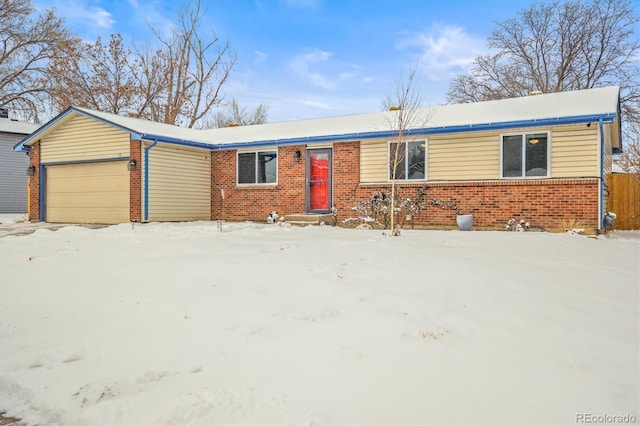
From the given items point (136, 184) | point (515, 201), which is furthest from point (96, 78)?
point (515, 201)

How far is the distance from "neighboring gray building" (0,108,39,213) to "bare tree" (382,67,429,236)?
20303 mm

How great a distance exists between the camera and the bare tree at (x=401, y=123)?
9578mm

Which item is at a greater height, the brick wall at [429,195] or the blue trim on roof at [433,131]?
the blue trim on roof at [433,131]

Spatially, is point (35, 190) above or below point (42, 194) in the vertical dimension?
above

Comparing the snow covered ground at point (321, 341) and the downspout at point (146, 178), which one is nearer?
the snow covered ground at point (321, 341)

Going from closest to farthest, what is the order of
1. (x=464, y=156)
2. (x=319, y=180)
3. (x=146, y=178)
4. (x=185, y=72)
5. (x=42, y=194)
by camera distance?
(x=464, y=156) < (x=146, y=178) < (x=319, y=180) < (x=42, y=194) < (x=185, y=72)

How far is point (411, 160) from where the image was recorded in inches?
481

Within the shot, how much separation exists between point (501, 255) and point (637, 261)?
201 centimetres

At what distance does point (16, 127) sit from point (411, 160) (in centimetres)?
2241

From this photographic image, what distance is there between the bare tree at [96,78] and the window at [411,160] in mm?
21028

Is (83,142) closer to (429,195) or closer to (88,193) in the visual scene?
(88,193)

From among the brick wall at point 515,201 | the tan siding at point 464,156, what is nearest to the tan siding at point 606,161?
the brick wall at point 515,201

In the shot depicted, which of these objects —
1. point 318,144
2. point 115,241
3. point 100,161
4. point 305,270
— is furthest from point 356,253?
point 100,161

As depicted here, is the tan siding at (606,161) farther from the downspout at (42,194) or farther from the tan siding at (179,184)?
the downspout at (42,194)
